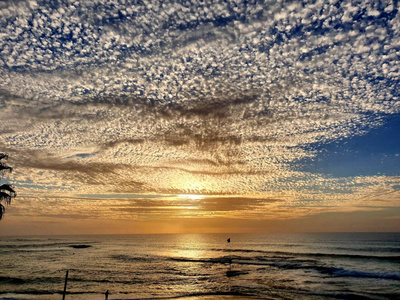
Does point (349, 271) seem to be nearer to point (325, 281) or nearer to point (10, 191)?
point (325, 281)

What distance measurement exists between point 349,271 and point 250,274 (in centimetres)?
1904

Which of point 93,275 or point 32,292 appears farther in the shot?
point 93,275

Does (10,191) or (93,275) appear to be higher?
(10,191)

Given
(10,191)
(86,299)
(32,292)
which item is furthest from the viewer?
(32,292)

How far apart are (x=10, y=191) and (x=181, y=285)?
30.2 m

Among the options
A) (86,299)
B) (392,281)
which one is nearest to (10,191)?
(86,299)

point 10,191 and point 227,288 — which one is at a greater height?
point 10,191

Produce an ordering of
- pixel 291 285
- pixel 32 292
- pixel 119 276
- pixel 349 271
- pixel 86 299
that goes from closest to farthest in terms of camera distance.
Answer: pixel 86 299 → pixel 32 292 → pixel 291 285 → pixel 119 276 → pixel 349 271

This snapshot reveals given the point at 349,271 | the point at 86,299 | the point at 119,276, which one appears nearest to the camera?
the point at 86,299

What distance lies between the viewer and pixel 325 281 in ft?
143

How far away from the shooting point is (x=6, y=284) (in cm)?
4159

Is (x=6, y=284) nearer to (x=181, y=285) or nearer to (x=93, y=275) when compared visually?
(x=93, y=275)

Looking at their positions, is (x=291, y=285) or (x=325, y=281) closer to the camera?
(x=291, y=285)

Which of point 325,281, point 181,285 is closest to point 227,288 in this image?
point 181,285
